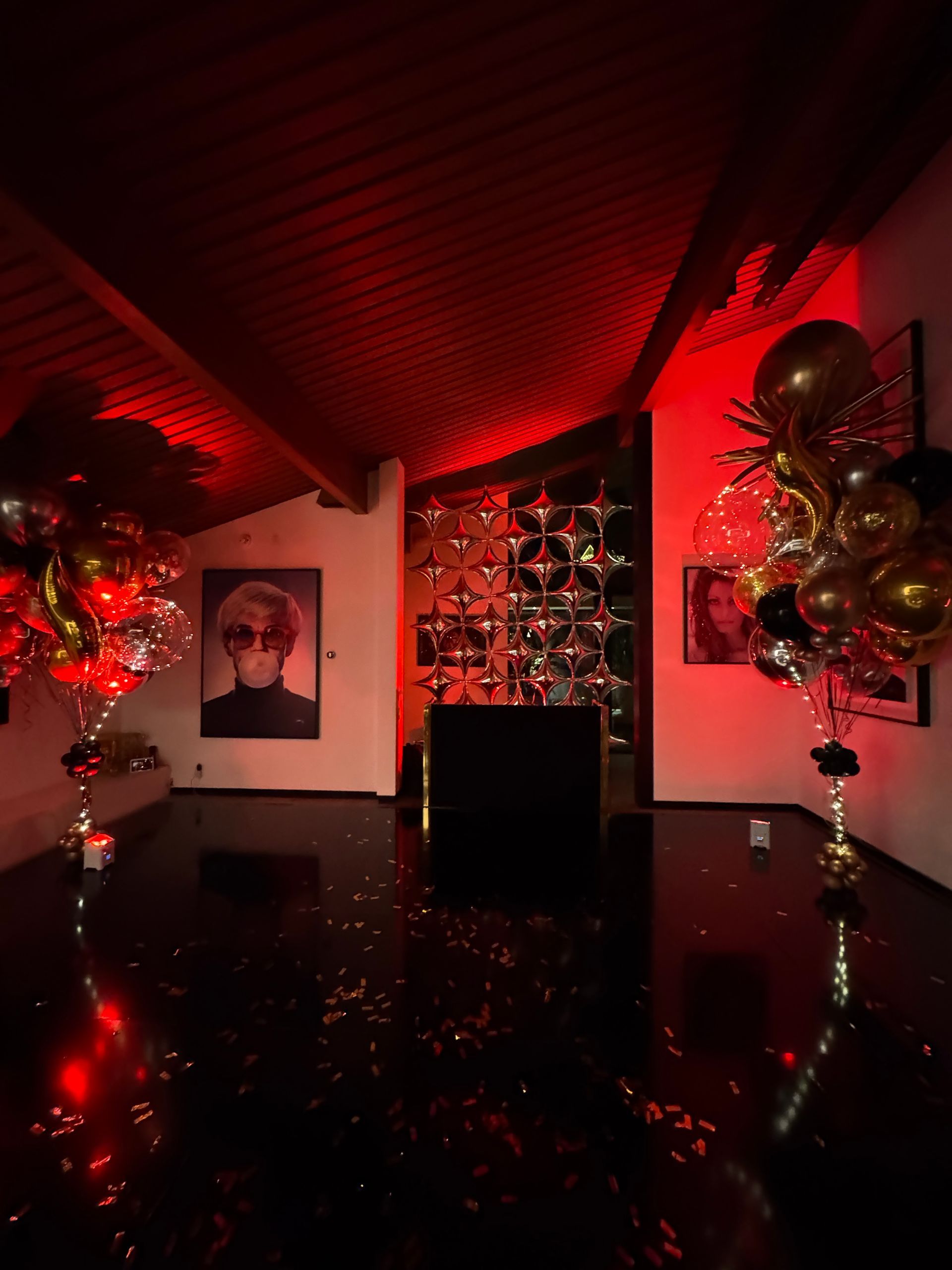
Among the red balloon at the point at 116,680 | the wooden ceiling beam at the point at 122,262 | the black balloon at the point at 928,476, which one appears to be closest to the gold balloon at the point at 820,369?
the black balloon at the point at 928,476

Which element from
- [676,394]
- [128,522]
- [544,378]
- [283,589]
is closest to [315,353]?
[128,522]

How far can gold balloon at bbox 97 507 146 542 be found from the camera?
317 cm

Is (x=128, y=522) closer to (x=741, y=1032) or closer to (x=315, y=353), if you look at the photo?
(x=315, y=353)

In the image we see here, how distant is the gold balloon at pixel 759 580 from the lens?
3.35m

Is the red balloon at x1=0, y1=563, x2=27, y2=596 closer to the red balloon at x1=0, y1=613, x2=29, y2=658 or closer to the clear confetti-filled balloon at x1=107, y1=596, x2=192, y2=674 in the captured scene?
the red balloon at x1=0, y1=613, x2=29, y2=658

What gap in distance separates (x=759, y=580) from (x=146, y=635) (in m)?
3.32

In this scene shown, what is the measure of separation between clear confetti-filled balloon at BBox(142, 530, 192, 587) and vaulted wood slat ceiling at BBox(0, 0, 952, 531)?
60cm

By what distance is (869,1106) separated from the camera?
5.65 ft

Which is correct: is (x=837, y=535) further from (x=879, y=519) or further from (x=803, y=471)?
(x=803, y=471)

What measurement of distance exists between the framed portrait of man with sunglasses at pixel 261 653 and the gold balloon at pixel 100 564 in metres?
2.66

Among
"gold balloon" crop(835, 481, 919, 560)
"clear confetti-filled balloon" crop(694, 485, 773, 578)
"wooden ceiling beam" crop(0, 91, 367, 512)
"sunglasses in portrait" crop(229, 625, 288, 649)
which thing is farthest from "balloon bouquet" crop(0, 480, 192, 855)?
"gold balloon" crop(835, 481, 919, 560)

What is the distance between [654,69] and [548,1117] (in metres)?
3.34

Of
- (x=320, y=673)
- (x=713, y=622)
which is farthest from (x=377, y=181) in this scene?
(x=320, y=673)

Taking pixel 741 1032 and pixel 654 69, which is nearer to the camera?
pixel 741 1032
